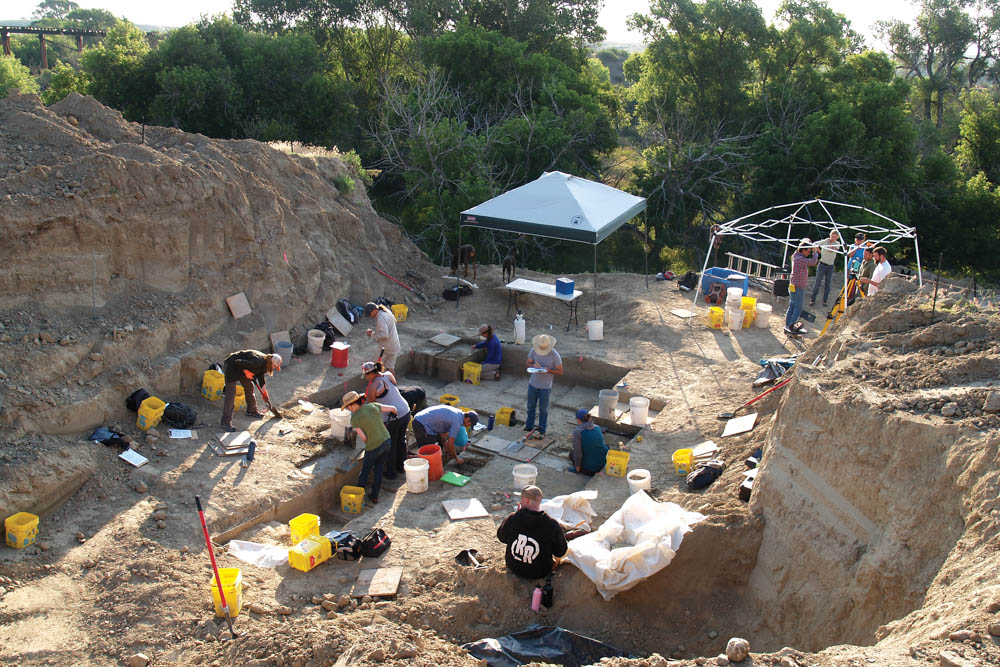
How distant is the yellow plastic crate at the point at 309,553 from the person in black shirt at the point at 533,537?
191cm

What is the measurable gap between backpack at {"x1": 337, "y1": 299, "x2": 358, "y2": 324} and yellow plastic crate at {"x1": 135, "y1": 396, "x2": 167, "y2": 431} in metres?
4.39

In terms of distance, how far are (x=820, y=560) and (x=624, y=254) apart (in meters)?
19.8

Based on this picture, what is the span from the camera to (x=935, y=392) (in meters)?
6.14

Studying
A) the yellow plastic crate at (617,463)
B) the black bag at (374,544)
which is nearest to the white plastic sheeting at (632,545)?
the black bag at (374,544)

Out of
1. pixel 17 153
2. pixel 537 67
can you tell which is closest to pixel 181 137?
pixel 17 153

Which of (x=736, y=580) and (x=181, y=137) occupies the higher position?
(x=181, y=137)

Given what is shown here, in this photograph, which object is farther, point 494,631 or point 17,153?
point 17,153

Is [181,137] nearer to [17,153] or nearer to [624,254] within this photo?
[17,153]

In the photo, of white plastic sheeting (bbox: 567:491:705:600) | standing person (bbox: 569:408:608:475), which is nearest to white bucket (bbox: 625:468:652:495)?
standing person (bbox: 569:408:608:475)

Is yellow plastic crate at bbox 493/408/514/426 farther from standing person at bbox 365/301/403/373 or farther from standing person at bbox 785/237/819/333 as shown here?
standing person at bbox 785/237/819/333

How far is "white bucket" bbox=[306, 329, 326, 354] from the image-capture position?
40.4 feet

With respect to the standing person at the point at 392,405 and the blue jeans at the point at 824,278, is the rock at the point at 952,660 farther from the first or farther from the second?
the blue jeans at the point at 824,278

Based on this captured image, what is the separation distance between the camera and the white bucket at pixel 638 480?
8.51 meters

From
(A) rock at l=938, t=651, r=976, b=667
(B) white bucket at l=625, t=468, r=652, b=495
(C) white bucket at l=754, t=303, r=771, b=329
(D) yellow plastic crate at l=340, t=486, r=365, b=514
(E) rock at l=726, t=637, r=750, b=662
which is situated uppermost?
(A) rock at l=938, t=651, r=976, b=667
